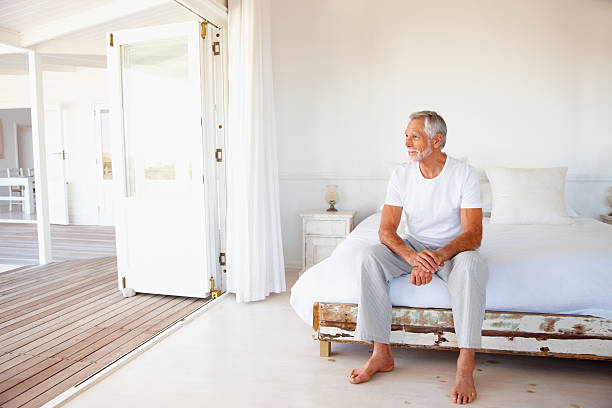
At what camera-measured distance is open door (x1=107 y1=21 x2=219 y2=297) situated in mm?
3684

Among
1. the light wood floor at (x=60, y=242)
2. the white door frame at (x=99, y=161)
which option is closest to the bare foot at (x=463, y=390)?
the light wood floor at (x=60, y=242)

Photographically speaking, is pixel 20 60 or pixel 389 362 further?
pixel 20 60

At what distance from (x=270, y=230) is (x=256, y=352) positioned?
1272mm

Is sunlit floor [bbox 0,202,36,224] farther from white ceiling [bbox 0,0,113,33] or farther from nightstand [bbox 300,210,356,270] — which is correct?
nightstand [bbox 300,210,356,270]

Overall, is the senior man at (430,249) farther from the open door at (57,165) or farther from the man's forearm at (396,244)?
the open door at (57,165)

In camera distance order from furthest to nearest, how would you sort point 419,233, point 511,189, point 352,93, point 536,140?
point 352,93 → point 536,140 → point 511,189 → point 419,233

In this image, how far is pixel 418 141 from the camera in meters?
2.46

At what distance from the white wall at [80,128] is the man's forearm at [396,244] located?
6790 mm

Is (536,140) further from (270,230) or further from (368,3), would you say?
(270,230)

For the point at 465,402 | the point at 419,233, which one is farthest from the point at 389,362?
the point at 419,233

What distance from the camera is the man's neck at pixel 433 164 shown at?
2.48 metres

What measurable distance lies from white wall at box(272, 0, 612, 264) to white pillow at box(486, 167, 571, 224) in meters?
0.59

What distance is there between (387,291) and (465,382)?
21.1 inches

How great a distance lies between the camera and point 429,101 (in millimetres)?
4277
